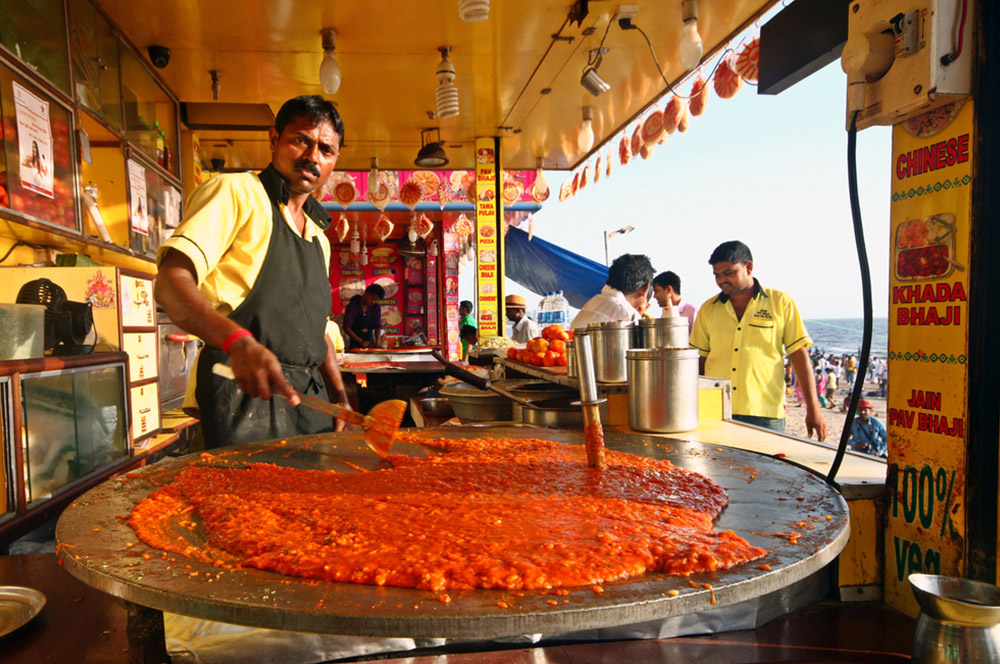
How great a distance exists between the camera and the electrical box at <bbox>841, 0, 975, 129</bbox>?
1.29 m

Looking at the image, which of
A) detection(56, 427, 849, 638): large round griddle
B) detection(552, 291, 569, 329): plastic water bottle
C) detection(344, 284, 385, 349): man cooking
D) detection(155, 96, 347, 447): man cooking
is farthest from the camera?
detection(552, 291, 569, 329): plastic water bottle

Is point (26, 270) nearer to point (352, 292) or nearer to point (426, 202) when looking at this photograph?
point (426, 202)

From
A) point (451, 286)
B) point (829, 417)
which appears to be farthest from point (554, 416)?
point (829, 417)

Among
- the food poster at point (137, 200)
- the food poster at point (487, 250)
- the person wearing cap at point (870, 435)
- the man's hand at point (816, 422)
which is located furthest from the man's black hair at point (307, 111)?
the person wearing cap at point (870, 435)

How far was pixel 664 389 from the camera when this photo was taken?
6.98ft

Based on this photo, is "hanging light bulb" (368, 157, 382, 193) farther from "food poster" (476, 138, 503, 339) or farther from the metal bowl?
the metal bowl

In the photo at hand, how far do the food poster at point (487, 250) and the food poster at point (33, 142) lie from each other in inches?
182

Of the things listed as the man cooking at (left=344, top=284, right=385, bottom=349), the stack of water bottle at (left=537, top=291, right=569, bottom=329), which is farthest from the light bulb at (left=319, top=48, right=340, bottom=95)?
the stack of water bottle at (left=537, top=291, right=569, bottom=329)

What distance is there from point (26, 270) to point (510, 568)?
10.7 feet

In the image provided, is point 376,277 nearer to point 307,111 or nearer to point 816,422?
point 816,422

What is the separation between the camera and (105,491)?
1391 millimetres

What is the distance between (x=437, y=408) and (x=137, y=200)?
293 cm

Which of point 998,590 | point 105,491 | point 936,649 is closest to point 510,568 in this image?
point 936,649

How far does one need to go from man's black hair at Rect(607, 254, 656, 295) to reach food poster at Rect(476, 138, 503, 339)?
3015 millimetres
